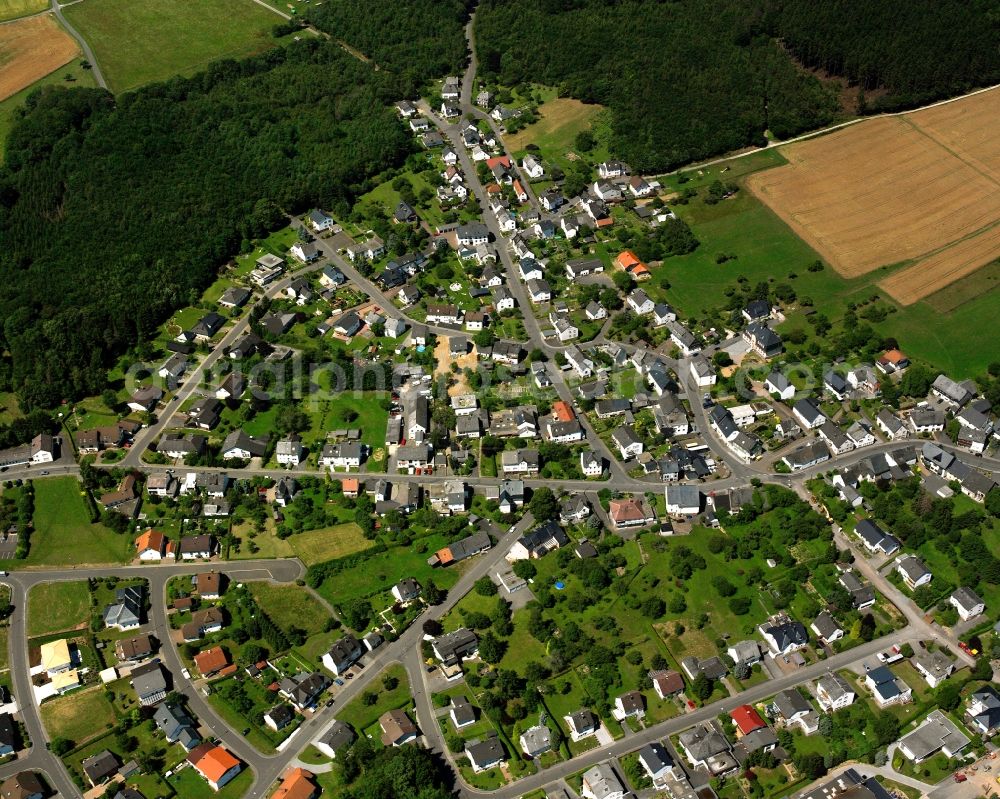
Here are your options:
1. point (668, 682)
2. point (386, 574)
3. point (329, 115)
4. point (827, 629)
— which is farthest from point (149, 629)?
point (329, 115)

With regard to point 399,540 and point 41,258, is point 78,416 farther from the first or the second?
point 399,540

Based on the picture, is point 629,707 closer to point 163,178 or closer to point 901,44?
point 163,178

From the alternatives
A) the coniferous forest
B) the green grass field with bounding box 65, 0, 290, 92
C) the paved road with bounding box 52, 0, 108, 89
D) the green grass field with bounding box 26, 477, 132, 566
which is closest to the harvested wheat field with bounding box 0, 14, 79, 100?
the paved road with bounding box 52, 0, 108, 89

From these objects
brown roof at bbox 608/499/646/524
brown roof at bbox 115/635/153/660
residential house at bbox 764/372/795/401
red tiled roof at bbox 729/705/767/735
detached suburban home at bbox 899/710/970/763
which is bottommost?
detached suburban home at bbox 899/710/970/763

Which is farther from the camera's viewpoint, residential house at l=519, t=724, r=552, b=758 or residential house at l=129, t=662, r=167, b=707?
residential house at l=129, t=662, r=167, b=707

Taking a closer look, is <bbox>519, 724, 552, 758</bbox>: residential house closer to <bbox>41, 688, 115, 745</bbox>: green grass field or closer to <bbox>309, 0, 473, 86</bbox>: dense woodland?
<bbox>41, 688, 115, 745</bbox>: green grass field

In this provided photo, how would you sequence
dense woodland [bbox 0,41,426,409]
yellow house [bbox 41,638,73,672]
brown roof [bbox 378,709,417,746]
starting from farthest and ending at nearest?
dense woodland [bbox 0,41,426,409], yellow house [bbox 41,638,73,672], brown roof [bbox 378,709,417,746]

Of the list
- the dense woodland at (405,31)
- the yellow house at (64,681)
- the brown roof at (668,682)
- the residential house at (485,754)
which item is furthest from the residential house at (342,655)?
the dense woodland at (405,31)
